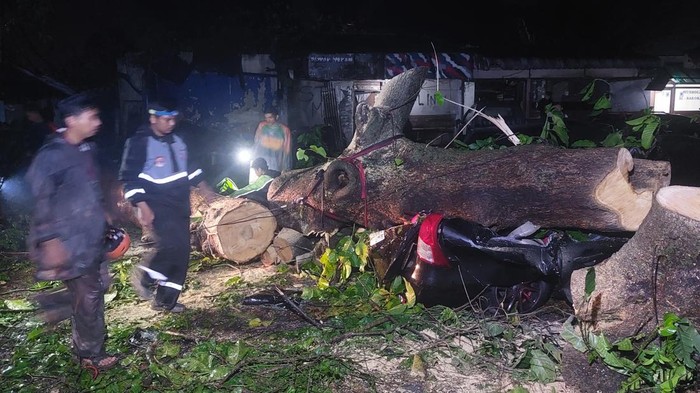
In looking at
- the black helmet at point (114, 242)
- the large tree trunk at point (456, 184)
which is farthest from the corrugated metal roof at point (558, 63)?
the black helmet at point (114, 242)

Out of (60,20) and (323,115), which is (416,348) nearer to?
(323,115)

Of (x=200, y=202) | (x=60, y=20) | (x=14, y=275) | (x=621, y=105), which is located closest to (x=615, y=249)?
(x=200, y=202)

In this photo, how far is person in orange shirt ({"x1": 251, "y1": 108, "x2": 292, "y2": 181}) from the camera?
8547 millimetres

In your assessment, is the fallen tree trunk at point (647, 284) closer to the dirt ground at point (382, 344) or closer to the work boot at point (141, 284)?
the dirt ground at point (382, 344)

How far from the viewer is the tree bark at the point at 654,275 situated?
2.71 m

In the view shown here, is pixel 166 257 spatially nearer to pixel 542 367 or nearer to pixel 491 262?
pixel 491 262

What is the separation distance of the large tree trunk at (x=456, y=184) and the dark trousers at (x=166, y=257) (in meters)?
1.31

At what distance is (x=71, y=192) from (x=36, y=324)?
1493 millimetres

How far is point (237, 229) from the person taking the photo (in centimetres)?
514

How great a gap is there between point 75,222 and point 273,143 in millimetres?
5546

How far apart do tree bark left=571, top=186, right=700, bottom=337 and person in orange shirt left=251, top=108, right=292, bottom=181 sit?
20.3ft

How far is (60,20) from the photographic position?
13945 millimetres

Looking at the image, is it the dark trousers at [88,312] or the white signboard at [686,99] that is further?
the white signboard at [686,99]

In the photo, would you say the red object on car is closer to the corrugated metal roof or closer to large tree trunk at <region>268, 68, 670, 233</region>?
large tree trunk at <region>268, 68, 670, 233</region>
